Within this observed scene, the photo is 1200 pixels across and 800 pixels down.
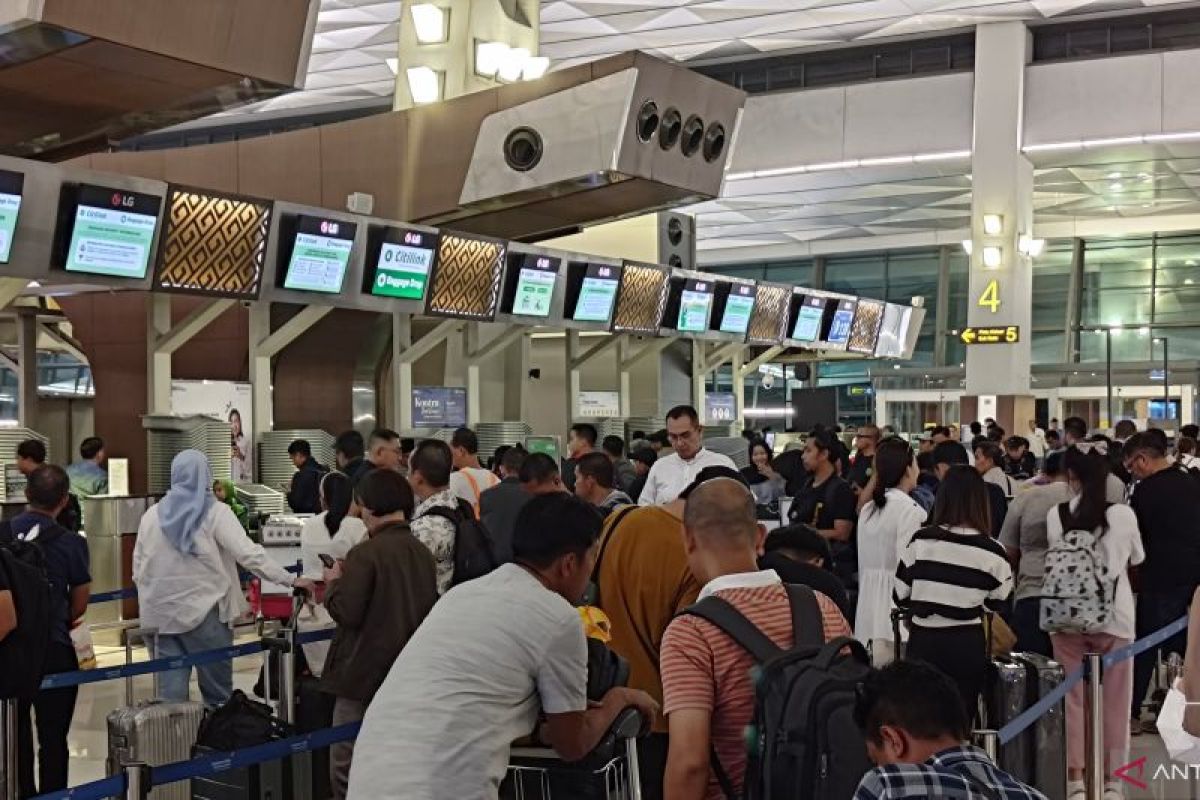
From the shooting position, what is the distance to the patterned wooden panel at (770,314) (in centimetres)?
1834

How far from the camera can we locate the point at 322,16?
23359 millimetres

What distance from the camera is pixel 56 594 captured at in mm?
5750

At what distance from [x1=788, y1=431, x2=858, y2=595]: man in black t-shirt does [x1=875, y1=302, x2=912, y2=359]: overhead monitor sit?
14.3m

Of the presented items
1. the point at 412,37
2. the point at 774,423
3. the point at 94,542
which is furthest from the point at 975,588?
the point at 774,423

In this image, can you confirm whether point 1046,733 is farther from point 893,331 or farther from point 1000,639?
point 893,331

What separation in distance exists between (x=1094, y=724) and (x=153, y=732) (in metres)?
3.50

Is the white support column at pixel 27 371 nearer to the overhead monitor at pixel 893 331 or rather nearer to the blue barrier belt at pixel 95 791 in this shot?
the overhead monitor at pixel 893 331

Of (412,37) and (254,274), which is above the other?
(412,37)

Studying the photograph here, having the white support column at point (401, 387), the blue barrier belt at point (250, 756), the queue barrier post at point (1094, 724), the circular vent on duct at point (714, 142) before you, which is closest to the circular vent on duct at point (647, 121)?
the circular vent on duct at point (714, 142)

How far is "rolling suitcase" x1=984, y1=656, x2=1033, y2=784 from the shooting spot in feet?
17.4

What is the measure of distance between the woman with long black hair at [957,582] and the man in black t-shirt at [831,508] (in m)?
2.18

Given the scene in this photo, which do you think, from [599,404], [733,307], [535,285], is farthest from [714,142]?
[599,404]

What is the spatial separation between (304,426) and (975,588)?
10.5 m

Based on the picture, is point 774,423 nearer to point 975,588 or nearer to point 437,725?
point 975,588
